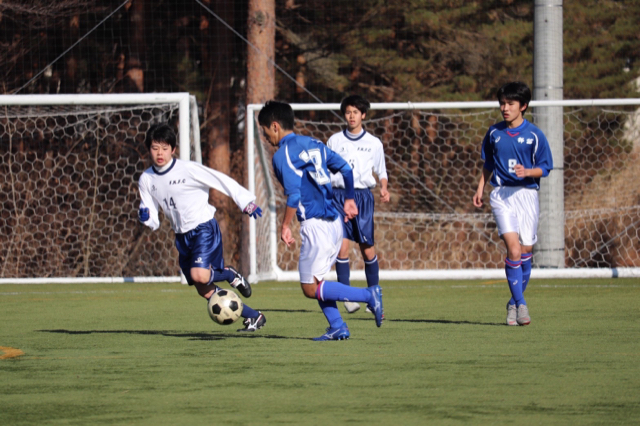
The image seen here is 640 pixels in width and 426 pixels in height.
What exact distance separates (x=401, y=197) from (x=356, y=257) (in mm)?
2743

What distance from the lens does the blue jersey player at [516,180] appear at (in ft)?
22.5

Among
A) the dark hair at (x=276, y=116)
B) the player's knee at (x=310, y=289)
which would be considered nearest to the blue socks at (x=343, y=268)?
the player's knee at (x=310, y=289)

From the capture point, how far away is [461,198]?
63.5 feet

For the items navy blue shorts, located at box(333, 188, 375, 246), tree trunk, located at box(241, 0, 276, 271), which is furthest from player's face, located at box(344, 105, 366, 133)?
tree trunk, located at box(241, 0, 276, 271)

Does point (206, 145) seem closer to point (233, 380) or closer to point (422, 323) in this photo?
point (422, 323)

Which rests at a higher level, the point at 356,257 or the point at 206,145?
the point at 206,145

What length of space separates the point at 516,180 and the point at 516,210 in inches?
9.1

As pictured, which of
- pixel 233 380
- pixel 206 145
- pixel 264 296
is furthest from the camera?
pixel 206 145

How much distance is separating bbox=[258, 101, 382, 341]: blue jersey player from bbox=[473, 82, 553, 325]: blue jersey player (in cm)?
145

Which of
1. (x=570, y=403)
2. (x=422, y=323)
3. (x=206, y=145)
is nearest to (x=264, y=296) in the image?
(x=422, y=323)

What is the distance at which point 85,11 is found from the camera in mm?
18906

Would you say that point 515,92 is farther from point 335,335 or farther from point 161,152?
point 161,152

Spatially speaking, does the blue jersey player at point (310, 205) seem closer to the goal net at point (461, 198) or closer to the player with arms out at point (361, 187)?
the player with arms out at point (361, 187)

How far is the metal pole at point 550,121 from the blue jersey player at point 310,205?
687cm
